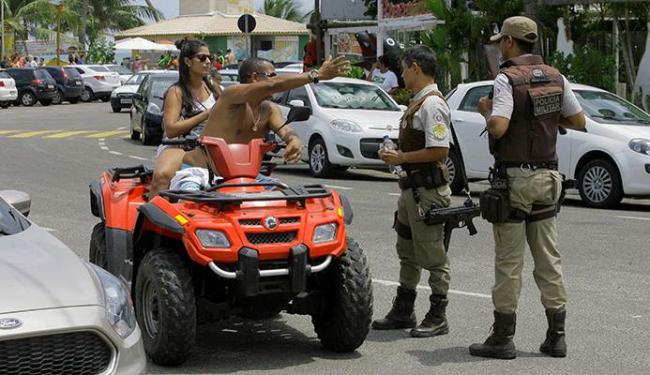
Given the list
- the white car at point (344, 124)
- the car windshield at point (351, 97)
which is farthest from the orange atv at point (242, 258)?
the car windshield at point (351, 97)

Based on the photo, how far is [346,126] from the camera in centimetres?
1984

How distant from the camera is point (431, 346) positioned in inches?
312

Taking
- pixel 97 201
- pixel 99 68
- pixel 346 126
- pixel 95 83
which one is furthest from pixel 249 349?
pixel 99 68

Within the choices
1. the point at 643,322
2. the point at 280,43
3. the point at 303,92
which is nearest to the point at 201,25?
the point at 280,43

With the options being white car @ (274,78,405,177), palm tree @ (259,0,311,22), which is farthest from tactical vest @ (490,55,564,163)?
palm tree @ (259,0,311,22)

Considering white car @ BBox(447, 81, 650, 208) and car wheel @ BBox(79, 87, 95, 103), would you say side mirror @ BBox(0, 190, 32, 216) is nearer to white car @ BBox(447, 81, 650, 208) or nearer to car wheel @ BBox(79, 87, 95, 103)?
white car @ BBox(447, 81, 650, 208)

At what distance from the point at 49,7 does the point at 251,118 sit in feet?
235

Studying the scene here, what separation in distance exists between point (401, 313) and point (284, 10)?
8417 centimetres

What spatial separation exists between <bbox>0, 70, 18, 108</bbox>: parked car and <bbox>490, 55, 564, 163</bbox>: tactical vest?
1624 inches

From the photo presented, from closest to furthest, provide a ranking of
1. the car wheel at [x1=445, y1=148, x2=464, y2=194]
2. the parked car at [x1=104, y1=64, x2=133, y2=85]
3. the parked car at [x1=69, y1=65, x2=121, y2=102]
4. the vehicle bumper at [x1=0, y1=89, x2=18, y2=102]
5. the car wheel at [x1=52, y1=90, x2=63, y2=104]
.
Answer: the car wheel at [x1=445, y1=148, x2=464, y2=194] → the vehicle bumper at [x1=0, y1=89, x2=18, y2=102] → the car wheel at [x1=52, y1=90, x2=63, y2=104] → the parked car at [x1=69, y1=65, x2=121, y2=102] → the parked car at [x1=104, y1=64, x2=133, y2=85]

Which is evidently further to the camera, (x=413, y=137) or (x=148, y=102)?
(x=148, y=102)

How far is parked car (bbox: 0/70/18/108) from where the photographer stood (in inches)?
1843

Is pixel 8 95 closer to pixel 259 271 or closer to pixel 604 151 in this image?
pixel 604 151

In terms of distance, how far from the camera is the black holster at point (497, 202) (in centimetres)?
740
